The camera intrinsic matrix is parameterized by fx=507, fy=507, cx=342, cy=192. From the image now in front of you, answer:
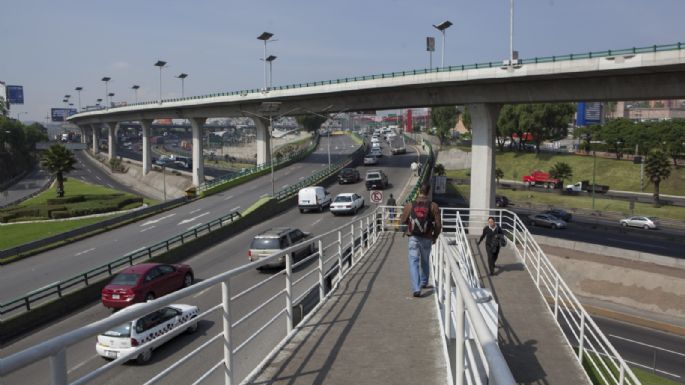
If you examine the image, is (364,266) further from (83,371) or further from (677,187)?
(677,187)

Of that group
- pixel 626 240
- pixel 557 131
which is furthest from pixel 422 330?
pixel 557 131

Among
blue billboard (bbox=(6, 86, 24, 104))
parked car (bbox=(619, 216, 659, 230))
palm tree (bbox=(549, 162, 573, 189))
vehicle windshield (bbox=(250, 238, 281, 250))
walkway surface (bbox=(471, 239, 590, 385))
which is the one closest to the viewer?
walkway surface (bbox=(471, 239, 590, 385))

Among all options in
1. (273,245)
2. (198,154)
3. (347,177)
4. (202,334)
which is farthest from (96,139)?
(202,334)

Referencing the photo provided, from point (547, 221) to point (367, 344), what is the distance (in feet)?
159

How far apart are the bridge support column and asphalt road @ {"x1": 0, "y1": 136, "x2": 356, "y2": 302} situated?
61.7ft

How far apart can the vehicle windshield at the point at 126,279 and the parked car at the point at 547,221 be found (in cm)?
4259

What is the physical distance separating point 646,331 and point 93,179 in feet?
304

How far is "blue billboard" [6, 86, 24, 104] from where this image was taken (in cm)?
13318

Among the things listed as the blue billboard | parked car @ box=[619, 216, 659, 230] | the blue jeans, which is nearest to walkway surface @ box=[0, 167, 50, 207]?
the blue billboard

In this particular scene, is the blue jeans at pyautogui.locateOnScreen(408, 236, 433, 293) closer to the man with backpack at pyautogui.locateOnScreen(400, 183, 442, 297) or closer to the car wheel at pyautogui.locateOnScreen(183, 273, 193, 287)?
the man with backpack at pyautogui.locateOnScreen(400, 183, 442, 297)

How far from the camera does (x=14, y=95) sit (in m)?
134

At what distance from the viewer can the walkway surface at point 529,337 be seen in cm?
809

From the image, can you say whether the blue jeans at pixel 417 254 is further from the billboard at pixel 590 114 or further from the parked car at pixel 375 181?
the billboard at pixel 590 114

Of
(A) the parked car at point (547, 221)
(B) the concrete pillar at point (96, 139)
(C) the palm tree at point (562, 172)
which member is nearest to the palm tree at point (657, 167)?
(C) the palm tree at point (562, 172)
